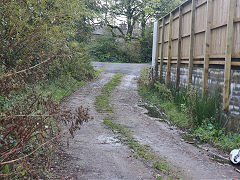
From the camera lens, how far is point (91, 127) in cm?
652

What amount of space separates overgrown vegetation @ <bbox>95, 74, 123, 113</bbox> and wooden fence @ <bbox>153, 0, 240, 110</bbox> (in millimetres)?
2386

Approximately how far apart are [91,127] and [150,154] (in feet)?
6.47

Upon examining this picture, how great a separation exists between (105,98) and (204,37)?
449cm

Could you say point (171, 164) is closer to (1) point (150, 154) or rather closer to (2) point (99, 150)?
(1) point (150, 154)

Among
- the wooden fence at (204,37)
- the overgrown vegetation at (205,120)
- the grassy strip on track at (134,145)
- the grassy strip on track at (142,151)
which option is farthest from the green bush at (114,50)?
the grassy strip on track at (142,151)

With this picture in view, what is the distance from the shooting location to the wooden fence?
584 centimetres

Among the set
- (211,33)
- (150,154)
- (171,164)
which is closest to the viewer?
(171,164)

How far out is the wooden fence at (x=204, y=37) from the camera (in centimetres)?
584

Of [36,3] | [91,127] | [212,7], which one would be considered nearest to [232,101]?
[212,7]

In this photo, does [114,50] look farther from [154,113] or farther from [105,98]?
[154,113]

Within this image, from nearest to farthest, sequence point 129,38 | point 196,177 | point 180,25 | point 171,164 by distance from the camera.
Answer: point 196,177, point 171,164, point 180,25, point 129,38

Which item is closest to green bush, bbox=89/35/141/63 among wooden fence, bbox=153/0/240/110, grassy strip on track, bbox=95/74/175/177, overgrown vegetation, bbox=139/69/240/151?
wooden fence, bbox=153/0/240/110

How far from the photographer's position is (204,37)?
7465mm

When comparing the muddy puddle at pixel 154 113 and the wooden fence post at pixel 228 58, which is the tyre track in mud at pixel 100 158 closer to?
the muddy puddle at pixel 154 113
